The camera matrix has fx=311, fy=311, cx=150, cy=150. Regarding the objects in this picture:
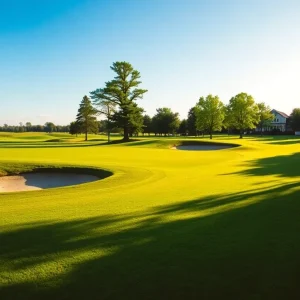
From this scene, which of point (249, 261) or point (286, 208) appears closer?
point (249, 261)

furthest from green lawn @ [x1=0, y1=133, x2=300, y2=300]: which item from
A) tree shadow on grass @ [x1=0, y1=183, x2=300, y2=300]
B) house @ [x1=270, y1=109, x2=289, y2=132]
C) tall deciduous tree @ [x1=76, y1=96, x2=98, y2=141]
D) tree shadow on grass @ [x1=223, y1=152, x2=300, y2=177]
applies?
house @ [x1=270, y1=109, x2=289, y2=132]

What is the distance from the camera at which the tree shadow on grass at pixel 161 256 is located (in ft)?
14.4

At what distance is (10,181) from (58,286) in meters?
14.8

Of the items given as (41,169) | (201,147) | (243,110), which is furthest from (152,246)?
(243,110)

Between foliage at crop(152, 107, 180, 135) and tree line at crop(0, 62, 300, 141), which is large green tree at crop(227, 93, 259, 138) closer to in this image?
tree line at crop(0, 62, 300, 141)

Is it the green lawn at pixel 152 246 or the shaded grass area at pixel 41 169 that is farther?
the shaded grass area at pixel 41 169

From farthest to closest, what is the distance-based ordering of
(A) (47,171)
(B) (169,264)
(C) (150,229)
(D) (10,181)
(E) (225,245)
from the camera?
(A) (47,171) → (D) (10,181) → (C) (150,229) → (E) (225,245) → (B) (169,264)

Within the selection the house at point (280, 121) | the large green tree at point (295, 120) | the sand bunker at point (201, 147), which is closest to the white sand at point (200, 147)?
the sand bunker at point (201, 147)

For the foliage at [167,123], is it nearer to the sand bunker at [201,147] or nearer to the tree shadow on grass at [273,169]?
the sand bunker at [201,147]

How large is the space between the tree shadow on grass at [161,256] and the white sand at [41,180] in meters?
10.0

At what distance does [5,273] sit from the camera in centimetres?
485

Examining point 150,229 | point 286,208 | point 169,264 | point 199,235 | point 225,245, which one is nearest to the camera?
point 169,264

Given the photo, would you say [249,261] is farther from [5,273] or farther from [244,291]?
[5,273]

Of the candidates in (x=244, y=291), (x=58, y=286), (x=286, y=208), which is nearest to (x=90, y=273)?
(x=58, y=286)
